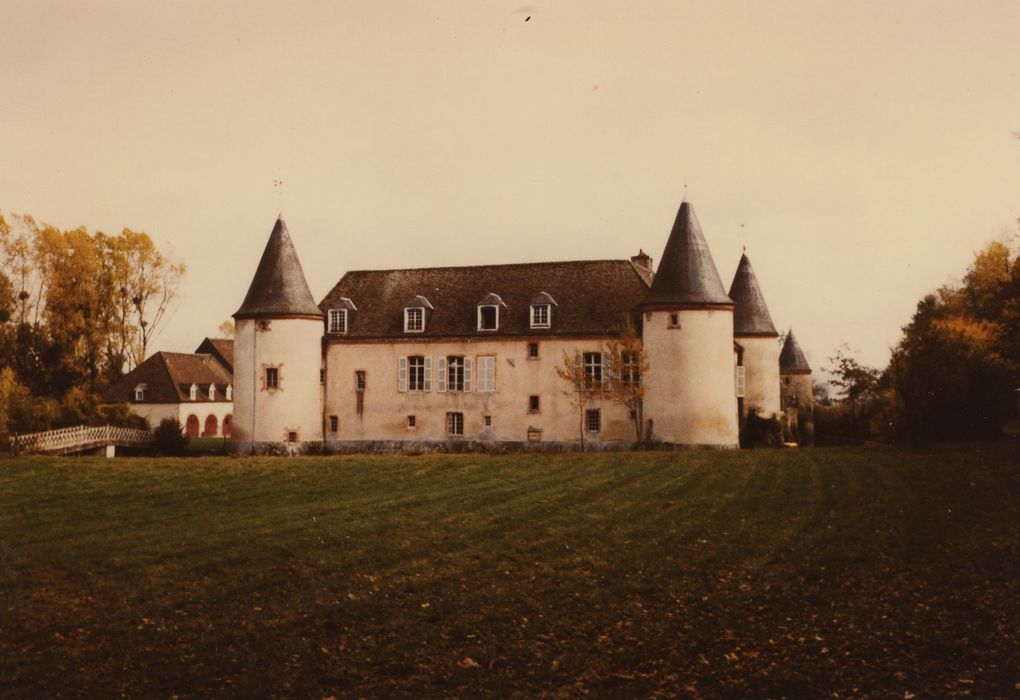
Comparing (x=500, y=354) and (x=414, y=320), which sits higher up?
(x=414, y=320)

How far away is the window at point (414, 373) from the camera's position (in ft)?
120

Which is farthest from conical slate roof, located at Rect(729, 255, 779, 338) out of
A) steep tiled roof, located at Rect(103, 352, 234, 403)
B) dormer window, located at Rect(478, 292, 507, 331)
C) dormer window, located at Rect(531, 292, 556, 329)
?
steep tiled roof, located at Rect(103, 352, 234, 403)

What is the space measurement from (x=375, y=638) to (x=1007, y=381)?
92.9 ft

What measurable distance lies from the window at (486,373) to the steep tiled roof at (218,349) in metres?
27.4

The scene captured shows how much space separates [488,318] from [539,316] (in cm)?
217

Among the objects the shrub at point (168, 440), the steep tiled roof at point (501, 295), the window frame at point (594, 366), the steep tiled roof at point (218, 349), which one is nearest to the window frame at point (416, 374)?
the steep tiled roof at point (501, 295)

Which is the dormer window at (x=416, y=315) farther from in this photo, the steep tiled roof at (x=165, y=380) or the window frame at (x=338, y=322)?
the steep tiled roof at (x=165, y=380)

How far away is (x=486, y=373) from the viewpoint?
36.1 m

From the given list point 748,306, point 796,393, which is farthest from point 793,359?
point 748,306

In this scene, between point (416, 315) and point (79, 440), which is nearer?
point (79, 440)

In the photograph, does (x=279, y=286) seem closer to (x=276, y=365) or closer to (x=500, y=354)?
(x=276, y=365)

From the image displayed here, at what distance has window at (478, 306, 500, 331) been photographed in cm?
3631

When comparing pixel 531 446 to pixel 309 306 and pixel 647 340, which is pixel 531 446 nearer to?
pixel 647 340

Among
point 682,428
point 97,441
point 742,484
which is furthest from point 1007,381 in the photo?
point 97,441
